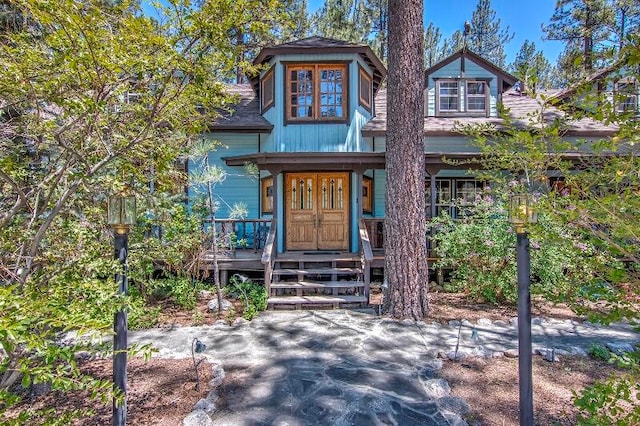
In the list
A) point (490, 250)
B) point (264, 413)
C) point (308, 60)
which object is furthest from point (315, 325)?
point (308, 60)

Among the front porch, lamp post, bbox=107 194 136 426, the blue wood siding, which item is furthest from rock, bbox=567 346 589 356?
the blue wood siding

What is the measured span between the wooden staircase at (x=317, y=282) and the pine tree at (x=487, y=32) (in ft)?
67.5

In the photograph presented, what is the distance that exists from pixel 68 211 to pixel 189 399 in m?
2.26

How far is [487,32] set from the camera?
23281 millimetres

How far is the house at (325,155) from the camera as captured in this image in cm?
857

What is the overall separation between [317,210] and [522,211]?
288 inches

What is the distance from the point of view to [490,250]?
7.19 metres

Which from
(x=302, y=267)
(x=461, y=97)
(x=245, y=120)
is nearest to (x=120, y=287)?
(x=302, y=267)

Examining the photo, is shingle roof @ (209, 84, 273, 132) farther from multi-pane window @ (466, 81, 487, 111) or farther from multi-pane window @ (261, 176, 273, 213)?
multi-pane window @ (466, 81, 487, 111)

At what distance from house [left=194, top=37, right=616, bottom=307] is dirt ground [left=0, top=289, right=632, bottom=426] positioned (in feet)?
9.91

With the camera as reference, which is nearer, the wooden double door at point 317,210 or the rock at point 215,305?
the rock at point 215,305

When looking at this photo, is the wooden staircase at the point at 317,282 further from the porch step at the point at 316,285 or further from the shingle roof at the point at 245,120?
the shingle roof at the point at 245,120

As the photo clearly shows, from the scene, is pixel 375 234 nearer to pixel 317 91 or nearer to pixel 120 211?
pixel 317 91

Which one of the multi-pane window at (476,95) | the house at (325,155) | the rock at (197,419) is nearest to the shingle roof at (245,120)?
the house at (325,155)
